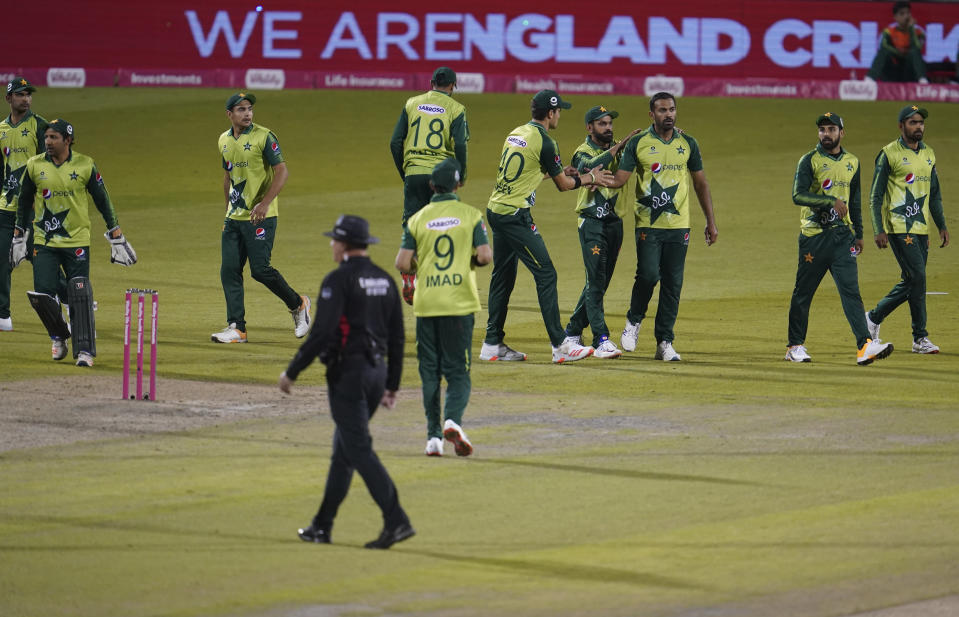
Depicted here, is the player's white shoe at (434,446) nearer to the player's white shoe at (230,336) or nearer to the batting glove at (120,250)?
the batting glove at (120,250)

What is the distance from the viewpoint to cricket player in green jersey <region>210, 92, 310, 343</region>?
54.2ft

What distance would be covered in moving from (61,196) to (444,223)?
596 centimetres

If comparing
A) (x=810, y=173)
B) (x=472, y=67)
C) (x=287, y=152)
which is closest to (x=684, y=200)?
(x=810, y=173)

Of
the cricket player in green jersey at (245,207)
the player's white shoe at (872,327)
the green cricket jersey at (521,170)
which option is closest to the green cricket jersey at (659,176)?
the green cricket jersey at (521,170)

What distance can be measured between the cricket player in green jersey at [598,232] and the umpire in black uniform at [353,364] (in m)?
6.82

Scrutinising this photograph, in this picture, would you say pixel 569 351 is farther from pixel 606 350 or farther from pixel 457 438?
pixel 457 438

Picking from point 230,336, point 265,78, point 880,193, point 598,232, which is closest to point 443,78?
point 598,232

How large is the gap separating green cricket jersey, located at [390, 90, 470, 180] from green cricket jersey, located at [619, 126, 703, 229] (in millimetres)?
1698

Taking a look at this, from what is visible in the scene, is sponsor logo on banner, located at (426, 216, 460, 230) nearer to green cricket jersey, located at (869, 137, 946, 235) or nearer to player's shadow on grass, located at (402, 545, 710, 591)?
player's shadow on grass, located at (402, 545, 710, 591)

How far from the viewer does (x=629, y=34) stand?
3534 cm

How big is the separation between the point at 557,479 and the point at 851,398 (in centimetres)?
410

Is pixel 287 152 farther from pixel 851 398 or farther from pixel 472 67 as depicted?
pixel 851 398

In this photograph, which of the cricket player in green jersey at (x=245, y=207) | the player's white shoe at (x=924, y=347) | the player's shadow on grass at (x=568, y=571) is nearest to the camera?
the player's shadow on grass at (x=568, y=571)

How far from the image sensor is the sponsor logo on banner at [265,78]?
1454 inches
